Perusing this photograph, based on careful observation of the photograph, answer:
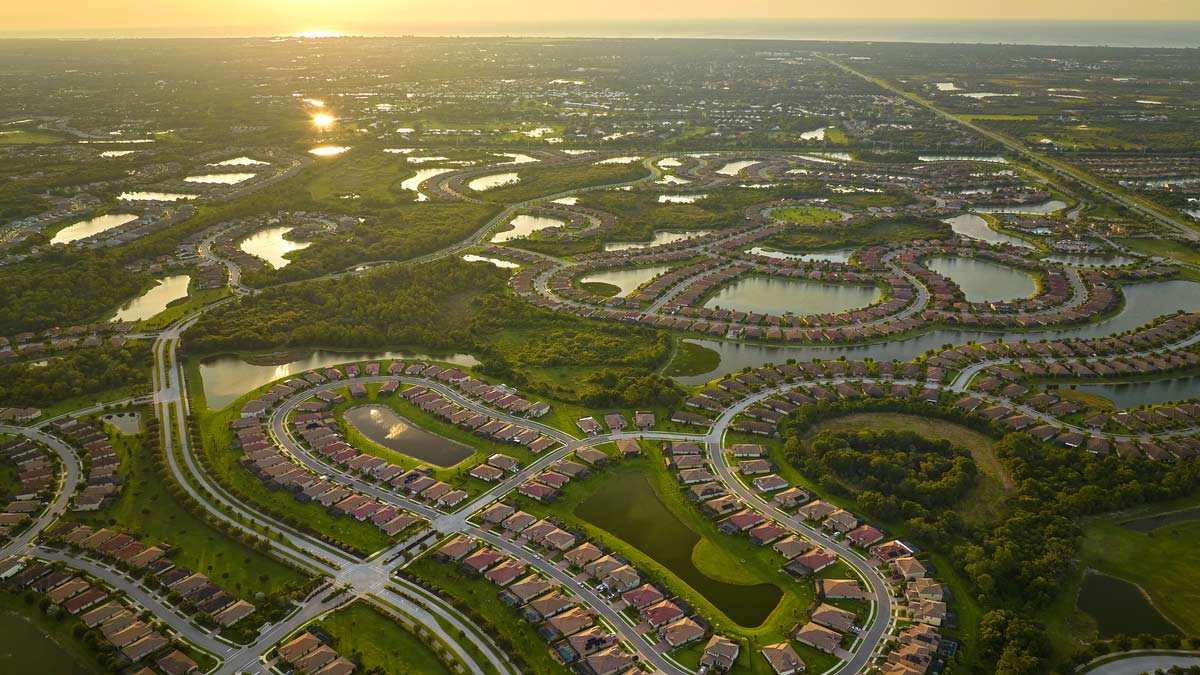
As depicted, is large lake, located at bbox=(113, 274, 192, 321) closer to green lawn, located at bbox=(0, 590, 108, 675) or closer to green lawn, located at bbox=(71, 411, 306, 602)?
green lawn, located at bbox=(71, 411, 306, 602)

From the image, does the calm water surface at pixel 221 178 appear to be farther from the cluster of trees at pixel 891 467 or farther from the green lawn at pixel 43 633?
the cluster of trees at pixel 891 467

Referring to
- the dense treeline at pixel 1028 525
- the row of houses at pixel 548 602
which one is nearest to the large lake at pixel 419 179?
the dense treeline at pixel 1028 525

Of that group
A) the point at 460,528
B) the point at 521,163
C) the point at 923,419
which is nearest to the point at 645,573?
the point at 460,528

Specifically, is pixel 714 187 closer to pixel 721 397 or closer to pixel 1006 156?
pixel 1006 156

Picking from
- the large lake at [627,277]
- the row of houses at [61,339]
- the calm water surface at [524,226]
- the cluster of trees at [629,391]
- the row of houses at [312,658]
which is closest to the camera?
the row of houses at [312,658]

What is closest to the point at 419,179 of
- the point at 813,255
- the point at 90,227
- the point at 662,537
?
the point at 90,227

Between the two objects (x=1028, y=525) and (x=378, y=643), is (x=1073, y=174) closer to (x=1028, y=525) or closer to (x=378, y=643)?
(x=1028, y=525)
